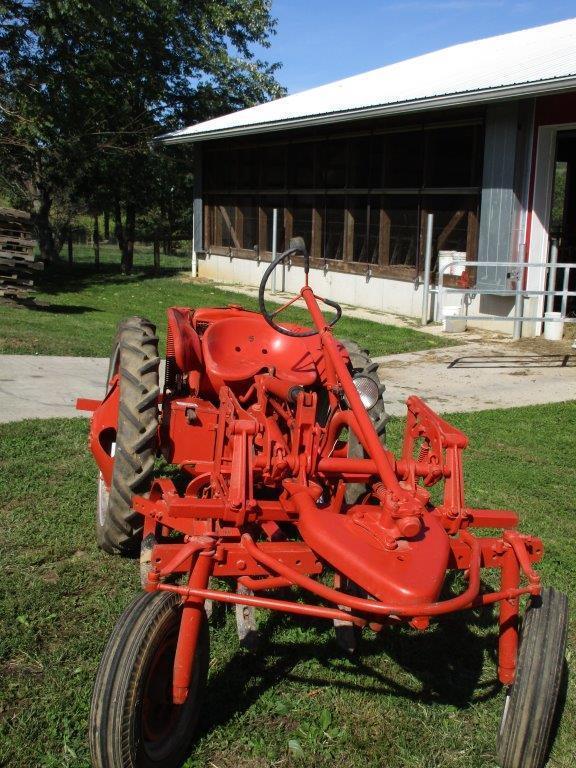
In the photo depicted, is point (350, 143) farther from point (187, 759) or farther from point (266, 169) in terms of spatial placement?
point (187, 759)

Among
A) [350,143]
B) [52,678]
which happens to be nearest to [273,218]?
[350,143]

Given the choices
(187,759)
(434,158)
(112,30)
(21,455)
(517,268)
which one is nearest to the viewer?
(187,759)

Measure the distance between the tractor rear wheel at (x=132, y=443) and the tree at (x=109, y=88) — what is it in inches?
557

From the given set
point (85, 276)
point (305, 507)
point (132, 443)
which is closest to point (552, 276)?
point (132, 443)

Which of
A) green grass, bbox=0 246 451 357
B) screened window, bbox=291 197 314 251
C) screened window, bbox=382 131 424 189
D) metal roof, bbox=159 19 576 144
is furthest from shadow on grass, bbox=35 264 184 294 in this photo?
screened window, bbox=382 131 424 189

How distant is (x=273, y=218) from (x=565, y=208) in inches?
249

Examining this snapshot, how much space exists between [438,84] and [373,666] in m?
11.8

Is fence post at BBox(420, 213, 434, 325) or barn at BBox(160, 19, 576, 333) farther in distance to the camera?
fence post at BBox(420, 213, 434, 325)

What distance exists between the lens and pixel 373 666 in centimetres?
366

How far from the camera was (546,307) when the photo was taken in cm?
1254

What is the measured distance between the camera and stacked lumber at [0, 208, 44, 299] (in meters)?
13.7

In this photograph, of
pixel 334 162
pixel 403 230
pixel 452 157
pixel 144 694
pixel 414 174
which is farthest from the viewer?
pixel 334 162

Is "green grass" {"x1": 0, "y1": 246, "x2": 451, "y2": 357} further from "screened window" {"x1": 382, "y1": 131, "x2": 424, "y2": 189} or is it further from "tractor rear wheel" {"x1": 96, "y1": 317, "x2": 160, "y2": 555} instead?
"tractor rear wheel" {"x1": 96, "y1": 317, "x2": 160, "y2": 555}

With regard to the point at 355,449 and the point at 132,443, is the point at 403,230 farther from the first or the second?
the point at 132,443
